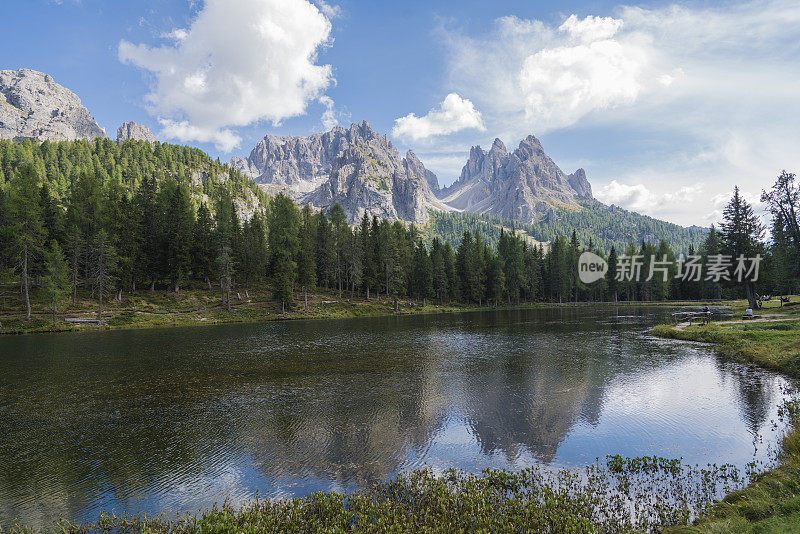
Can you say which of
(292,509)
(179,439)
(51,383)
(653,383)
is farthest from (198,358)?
(653,383)

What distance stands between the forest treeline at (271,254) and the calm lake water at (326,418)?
4183 centimetres

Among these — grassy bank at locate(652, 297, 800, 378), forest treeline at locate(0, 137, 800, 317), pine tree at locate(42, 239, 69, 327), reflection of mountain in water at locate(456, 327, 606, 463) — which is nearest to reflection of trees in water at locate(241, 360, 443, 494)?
reflection of mountain in water at locate(456, 327, 606, 463)

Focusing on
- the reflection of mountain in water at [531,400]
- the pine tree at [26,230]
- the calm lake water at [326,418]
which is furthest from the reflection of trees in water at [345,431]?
the pine tree at [26,230]

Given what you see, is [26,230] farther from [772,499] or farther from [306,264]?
[772,499]

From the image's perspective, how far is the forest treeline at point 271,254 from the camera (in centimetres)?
6681

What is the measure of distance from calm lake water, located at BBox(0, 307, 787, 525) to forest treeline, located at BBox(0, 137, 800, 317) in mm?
41830

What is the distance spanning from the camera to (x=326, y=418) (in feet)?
64.8

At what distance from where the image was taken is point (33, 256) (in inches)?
2527

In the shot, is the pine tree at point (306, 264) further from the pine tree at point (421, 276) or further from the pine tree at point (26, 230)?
the pine tree at point (26, 230)

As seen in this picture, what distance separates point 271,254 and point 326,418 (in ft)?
330

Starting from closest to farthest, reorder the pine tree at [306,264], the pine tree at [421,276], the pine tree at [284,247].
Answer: the pine tree at [284,247] → the pine tree at [306,264] → the pine tree at [421,276]

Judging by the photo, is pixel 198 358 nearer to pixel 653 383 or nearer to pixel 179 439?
pixel 179 439

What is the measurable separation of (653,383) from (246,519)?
27.8m

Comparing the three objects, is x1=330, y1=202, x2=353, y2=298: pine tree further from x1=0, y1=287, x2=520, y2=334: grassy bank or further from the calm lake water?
the calm lake water
